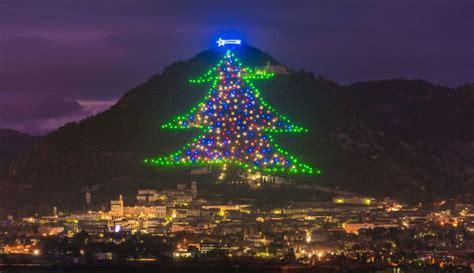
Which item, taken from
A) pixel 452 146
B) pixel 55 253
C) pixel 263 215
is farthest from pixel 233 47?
pixel 55 253

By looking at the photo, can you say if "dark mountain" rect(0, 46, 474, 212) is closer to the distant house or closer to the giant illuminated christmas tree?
the distant house

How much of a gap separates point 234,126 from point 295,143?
3750 mm

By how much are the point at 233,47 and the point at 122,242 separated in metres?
32.8

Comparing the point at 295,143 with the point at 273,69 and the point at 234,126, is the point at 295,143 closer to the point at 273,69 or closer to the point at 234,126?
the point at 234,126

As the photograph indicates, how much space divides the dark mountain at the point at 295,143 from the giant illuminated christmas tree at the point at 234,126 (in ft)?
2.76

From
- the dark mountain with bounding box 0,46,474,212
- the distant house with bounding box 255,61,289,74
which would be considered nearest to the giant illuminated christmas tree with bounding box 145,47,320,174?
the distant house with bounding box 255,61,289,74

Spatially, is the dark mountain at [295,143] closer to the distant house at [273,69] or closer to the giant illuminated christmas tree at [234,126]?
the distant house at [273,69]

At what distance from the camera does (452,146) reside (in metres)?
153

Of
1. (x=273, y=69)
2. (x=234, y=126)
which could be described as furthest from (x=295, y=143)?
(x=273, y=69)

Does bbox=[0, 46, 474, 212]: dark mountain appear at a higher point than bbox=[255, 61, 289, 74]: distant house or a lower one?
lower

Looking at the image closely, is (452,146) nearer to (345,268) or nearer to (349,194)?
(349,194)

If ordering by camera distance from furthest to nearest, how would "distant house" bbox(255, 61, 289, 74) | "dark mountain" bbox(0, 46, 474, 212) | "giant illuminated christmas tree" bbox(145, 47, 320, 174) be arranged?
1. "distant house" bbox(255, 61, 289, 74)
2. "giant illuminated christmas tree" bbox(145, 47, 320, 174)
3. "dark mountain" bbox(0, 46, 474, 212)

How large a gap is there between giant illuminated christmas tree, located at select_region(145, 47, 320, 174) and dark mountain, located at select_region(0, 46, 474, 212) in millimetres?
841

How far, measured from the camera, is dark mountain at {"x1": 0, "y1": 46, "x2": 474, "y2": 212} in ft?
442
